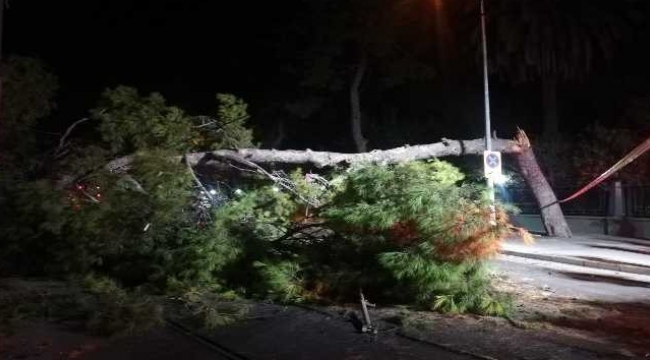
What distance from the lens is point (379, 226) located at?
10.4 m

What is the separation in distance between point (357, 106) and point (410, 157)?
14.3 meters

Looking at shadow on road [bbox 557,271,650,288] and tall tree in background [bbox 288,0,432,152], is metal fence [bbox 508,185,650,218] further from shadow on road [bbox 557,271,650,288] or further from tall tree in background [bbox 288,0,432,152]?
tall tree in background [bbox 288,0,432,152]

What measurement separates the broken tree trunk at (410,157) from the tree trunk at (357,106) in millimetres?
10949

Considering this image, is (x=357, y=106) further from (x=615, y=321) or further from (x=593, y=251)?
(x=615, y=321)

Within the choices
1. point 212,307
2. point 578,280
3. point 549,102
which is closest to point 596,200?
point 549,102

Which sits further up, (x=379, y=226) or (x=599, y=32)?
(x=599, y=32)

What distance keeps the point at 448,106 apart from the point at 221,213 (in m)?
21.7

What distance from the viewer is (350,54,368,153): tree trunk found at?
101ft

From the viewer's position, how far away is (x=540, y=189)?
20484mm

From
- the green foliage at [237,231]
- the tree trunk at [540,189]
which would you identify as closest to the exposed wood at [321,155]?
the green foliage at [237,231]

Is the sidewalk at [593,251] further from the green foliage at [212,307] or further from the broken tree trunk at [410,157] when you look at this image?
the green foliage at [212,307]

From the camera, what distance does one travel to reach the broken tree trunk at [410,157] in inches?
606

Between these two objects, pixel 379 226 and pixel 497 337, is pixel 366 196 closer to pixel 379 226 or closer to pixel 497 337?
pixel 379 226

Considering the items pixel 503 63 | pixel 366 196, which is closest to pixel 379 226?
pixel 366 196
